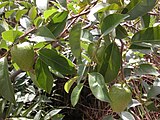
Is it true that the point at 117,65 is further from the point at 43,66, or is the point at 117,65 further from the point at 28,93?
the point at 28,93

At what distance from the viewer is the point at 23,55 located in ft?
2.24

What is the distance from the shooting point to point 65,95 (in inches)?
101

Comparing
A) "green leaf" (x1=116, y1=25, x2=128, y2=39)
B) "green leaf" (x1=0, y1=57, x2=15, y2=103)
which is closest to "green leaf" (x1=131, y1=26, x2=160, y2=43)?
"green leaf" (x1=116, y1=25, x2=128, y2=39)

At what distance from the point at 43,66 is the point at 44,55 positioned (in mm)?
47

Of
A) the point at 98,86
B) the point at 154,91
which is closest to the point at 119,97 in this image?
the point at 98,86

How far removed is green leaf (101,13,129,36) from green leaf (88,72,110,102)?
8 cm

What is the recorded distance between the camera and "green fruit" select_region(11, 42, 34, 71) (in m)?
0.69

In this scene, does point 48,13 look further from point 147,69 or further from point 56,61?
point 147,69

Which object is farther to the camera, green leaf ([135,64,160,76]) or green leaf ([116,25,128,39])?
green leaf ([135,64,160,76])

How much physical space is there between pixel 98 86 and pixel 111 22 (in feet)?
0.40

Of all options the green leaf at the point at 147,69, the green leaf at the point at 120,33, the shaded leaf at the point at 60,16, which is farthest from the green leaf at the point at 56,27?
the green leaf at the point at 147,69

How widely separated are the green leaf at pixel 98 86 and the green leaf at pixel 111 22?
8 centimetres

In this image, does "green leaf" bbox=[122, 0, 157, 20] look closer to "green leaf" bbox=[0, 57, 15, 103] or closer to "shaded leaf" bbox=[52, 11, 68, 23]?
"shaded leaf" bbox=[52, 11, 68, 23]

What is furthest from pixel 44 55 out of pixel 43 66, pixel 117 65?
pixel 117 65
